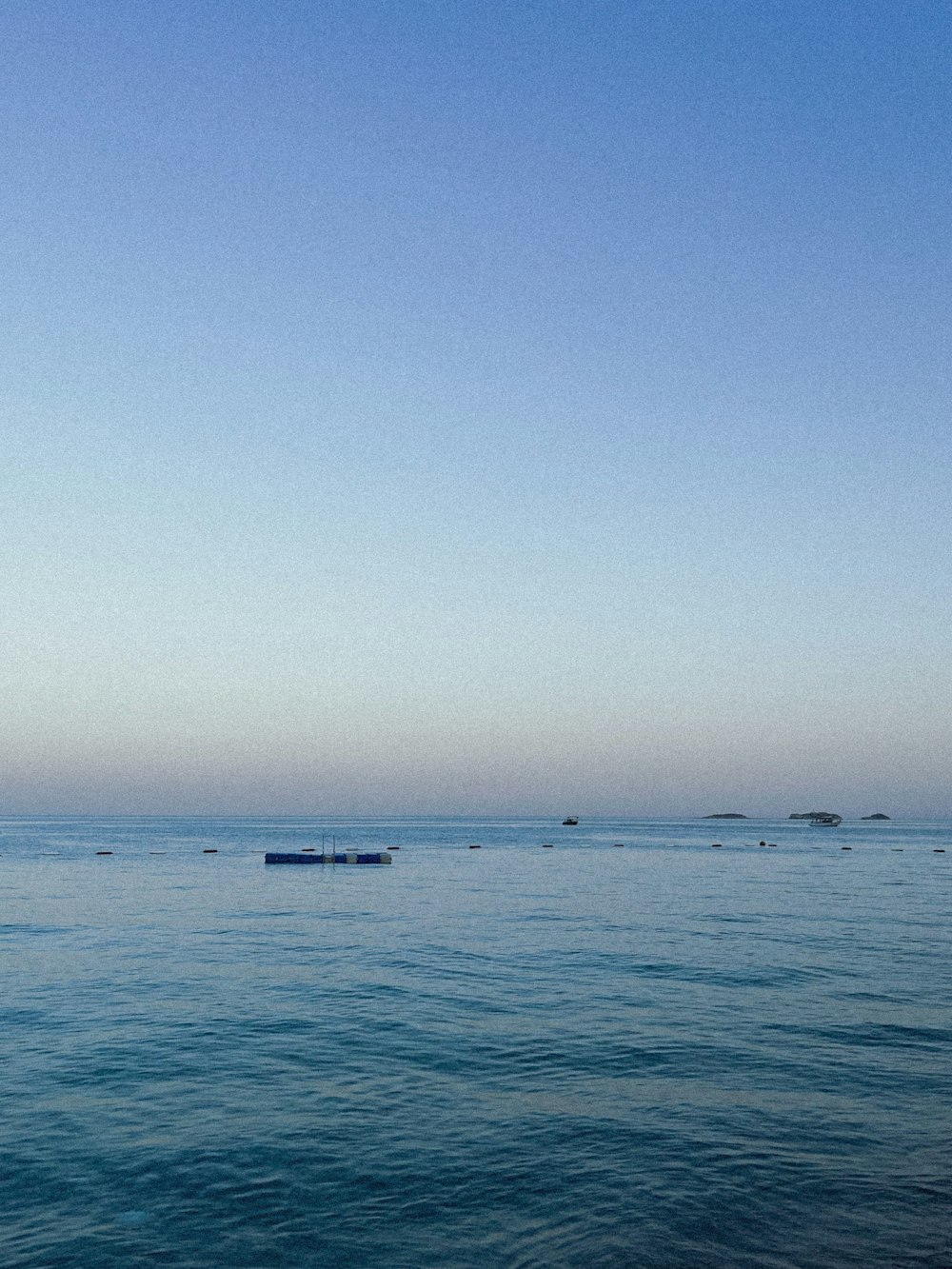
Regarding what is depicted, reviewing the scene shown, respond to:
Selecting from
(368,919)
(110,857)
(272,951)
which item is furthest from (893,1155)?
(110,857)

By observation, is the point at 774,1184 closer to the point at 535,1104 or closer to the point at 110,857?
the point at 535,1104

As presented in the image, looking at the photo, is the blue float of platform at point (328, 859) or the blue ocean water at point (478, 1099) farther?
the blue float of platform at point (328, 859)

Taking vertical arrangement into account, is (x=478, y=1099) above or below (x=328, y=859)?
above

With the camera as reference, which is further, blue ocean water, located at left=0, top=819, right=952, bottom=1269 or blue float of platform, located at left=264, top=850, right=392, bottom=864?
blue float of platform, located at left=264, top=850, right=392, bottom=864

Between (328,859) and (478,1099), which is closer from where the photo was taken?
(478,1099)

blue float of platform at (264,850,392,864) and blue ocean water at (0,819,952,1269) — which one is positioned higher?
blue ocean water at (0,819,952,1269)

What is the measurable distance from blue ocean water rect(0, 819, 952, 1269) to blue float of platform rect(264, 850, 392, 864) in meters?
71.2

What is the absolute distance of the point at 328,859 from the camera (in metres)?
124

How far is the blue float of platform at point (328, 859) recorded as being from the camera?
409 ft

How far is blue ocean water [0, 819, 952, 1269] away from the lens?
16000 mm

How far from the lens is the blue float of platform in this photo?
125 m

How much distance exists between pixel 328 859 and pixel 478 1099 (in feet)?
345

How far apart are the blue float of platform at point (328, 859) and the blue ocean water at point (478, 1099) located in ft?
234

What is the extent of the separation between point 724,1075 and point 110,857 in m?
127
